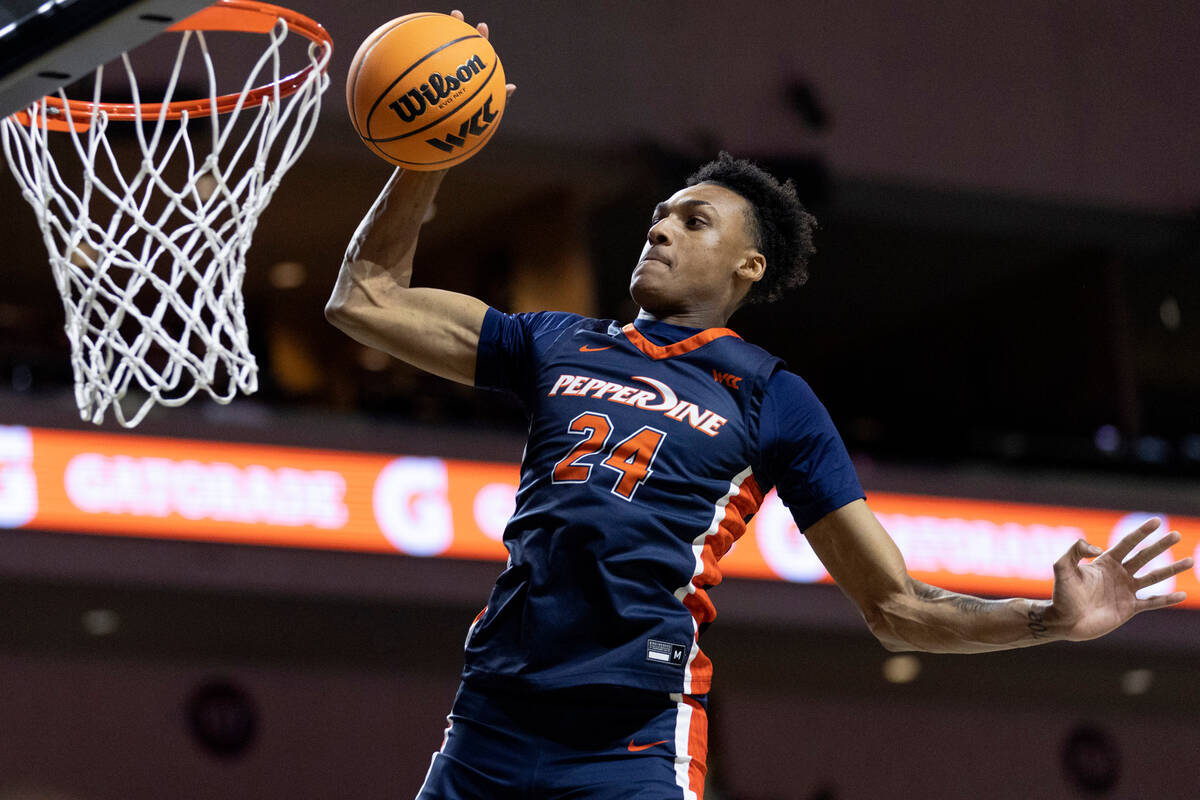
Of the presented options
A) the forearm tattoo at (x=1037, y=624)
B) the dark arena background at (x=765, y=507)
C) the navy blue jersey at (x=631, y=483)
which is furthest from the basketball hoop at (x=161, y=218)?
the dark arena background at (x=765, y=507)

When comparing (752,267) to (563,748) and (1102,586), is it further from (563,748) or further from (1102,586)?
(563,748)

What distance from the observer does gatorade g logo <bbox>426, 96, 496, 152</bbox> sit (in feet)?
9.85

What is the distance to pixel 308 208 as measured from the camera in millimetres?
11742

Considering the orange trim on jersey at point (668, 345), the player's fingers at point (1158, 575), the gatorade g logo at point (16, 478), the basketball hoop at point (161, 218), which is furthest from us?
the gatorade g logo at point (16, 478)

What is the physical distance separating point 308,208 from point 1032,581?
637 cm

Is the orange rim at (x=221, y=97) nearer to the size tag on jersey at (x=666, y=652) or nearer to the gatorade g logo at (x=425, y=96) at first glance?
the gatorade g logo at (x=425, y=96)

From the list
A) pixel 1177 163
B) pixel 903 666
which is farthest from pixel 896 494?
pixel 1177 163

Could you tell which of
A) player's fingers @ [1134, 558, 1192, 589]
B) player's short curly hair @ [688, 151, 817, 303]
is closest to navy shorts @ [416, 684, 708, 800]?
player's fingers @ [1134, 558, 1192, 589]

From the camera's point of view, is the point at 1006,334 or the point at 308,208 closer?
the point at 308,208

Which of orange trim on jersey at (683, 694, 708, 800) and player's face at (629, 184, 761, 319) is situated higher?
player's face at (629, 184, 761, 319)

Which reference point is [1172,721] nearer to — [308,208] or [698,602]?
[308,208]

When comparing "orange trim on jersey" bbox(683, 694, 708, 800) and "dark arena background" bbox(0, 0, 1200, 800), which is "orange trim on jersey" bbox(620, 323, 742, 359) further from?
"dark arena background" bbox(0, 0, 1200, 800)

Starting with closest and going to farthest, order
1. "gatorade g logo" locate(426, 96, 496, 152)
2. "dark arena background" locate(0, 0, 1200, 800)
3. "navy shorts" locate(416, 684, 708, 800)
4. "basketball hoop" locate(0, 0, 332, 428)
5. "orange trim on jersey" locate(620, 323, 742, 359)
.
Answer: "navy shorts" locate(416, 684, 708, 800) → "orange trim on jersey" locate(620, 323, 742, 359) → "gatorade g logo" locate(426, 96, 496, 152) → "basketball hoop" locate(0, 0, 332, 428) → "dark arena background" locate(0, 0, 1200, 800)

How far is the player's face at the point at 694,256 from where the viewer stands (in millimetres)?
2994
